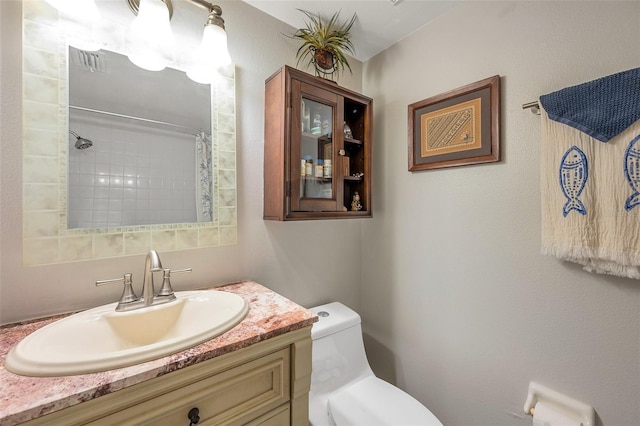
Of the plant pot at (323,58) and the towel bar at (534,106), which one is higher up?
the plant pot at (323,58)

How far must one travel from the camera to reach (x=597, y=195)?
2.83ft

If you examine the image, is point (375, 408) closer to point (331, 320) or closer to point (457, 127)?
point (331, 320)

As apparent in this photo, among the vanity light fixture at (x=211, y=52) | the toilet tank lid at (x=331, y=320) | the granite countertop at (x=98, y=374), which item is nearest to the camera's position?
the granite countertop at (x=98, y=374)

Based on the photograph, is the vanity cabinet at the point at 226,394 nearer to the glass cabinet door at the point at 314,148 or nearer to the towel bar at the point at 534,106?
the glass cabinet door at the point at 314,148

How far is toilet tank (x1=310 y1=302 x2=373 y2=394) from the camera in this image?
1216mm

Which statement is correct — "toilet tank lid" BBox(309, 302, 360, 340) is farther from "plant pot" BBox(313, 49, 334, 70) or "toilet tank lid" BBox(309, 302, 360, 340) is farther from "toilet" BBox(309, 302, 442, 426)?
"plant pot" BBox(313, 49, 334, 70)

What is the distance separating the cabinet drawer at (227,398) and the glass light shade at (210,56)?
110cm

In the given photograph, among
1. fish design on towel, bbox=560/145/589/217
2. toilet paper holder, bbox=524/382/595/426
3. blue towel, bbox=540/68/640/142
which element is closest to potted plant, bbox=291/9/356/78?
blue towel, bbox=540/68/640/142

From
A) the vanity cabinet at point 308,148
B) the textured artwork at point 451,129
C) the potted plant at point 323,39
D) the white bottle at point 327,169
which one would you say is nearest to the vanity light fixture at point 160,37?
the vanity cabinet at point 308,148

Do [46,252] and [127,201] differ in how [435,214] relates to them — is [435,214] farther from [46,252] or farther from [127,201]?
[46,252]

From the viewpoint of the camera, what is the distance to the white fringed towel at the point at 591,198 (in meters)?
0.80

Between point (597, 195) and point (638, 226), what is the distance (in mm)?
132

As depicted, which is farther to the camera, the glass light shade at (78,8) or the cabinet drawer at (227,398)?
the glass light shade at (78,8)

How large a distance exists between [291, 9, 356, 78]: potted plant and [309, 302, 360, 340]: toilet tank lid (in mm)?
1251
